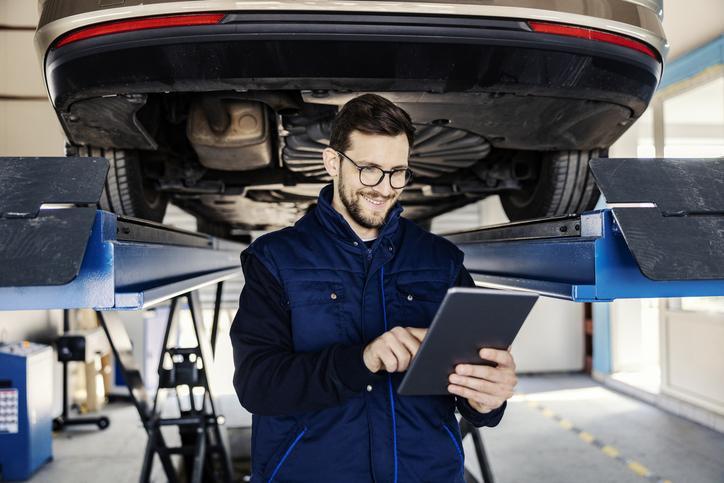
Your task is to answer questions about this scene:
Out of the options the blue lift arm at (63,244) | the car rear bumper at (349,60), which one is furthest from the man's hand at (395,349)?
the car rear bumper at (349,60)

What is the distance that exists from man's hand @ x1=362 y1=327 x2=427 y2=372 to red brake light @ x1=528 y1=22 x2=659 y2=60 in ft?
2.63

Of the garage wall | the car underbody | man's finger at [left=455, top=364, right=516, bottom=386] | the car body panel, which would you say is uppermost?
the garage wall

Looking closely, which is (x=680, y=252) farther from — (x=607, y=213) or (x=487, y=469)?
(x=487, y=469)

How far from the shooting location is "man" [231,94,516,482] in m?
1.06

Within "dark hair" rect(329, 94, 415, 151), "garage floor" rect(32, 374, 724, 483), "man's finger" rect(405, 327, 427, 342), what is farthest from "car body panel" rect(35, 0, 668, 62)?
"garage floor" rect(32, 374, 724, 483)

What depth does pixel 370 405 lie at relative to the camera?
43.3 inches

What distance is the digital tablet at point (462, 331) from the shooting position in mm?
790

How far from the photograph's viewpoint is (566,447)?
3977 millimetres

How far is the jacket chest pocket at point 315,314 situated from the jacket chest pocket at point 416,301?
0.12 metres

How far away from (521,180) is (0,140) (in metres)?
4.25

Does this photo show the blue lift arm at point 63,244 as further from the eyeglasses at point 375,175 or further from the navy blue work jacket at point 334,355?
the eyeglasses at point 375,175

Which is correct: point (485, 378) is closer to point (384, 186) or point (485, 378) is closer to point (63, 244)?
point (384, 186)

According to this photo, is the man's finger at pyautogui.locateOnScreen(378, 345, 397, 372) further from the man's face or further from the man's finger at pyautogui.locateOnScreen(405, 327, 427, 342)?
the man's face

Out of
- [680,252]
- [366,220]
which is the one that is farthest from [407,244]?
[680,252]
